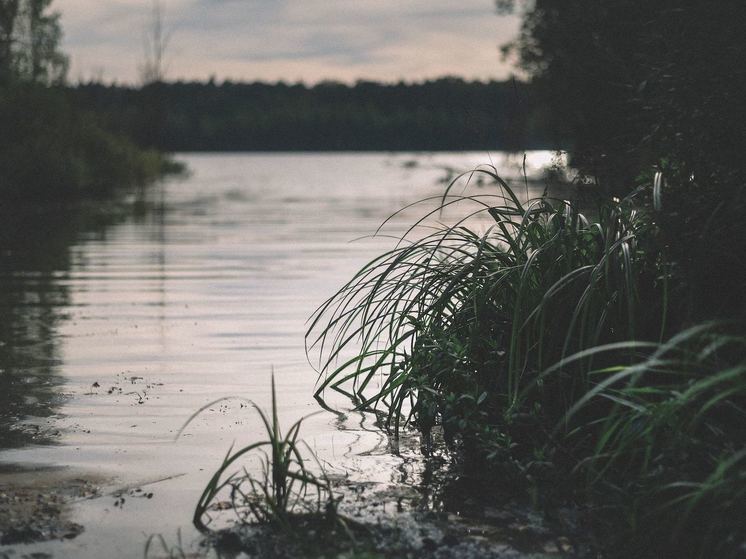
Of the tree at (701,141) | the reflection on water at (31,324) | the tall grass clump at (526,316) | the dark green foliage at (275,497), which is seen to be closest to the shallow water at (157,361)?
the reflection on water at (31,324)

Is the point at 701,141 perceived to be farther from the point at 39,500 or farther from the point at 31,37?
the point at 31,37

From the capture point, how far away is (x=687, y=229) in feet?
14.9

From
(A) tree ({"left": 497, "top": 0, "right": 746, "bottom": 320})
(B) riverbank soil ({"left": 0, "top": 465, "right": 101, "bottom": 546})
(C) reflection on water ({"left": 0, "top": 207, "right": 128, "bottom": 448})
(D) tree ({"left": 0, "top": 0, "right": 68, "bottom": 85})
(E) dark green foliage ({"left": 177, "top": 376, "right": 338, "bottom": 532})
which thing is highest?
(D) tree ({"left": 0, "top": 0, "right": 68, "bottom": 85})

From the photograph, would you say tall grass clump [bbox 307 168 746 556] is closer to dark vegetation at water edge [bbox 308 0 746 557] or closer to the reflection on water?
Result: dark vegetation at water edge [bbox 308 0 746 557]

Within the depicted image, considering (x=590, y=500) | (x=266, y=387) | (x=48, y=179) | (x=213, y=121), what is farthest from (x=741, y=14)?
(x=213, y=121)

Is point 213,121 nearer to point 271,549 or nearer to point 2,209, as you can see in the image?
point 2,209

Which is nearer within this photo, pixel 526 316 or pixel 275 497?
pixel 275 497

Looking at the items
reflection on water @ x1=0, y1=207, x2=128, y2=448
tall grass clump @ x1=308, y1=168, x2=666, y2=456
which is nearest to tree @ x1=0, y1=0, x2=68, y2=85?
reflection on water @ x1=0, y1=207, x2=128, y2=448

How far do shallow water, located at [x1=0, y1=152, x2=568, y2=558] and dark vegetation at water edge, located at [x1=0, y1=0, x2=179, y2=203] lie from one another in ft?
44.4

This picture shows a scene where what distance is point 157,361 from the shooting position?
25.8ft

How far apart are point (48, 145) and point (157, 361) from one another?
26.5 m

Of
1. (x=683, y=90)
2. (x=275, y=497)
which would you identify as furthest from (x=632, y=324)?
(x=275, y=497)

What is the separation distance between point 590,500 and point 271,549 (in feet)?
4.41

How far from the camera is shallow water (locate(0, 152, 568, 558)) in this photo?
4898 millimetres
